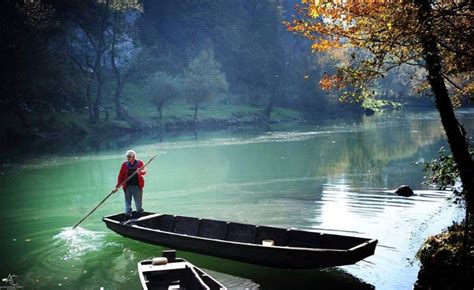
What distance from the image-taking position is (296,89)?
10675 centimetres

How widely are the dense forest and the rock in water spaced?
338 inches

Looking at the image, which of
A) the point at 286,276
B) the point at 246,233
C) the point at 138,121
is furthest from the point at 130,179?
the point at 138,121

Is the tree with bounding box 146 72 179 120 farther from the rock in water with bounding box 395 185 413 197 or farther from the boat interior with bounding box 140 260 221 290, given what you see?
the boat interior with bounding box 140 260 221 290

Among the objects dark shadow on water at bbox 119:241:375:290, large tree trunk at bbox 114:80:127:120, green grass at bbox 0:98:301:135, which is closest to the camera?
dark shadow on water at bbox 119:241:375:290

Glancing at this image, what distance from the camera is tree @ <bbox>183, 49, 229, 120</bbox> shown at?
85.0 metres

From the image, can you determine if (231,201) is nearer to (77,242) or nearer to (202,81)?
(77,242)

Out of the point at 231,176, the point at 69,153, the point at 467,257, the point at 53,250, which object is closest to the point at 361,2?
the point at 467,257

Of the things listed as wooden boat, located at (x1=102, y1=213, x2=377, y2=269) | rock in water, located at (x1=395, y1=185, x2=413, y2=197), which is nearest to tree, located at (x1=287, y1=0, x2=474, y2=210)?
wooden boat, located at (x1=102, y1=213, x2=377, y2=269)

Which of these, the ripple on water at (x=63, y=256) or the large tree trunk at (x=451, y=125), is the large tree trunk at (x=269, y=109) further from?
the large tree trunk at (x=451, y=125)

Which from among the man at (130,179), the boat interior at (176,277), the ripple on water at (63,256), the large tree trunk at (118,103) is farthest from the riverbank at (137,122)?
the boat interior at (176,277)

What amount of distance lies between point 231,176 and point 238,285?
21691 mm

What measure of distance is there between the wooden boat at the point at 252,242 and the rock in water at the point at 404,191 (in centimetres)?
1253

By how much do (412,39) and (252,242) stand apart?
8.79 meters

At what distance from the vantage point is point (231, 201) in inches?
1074
